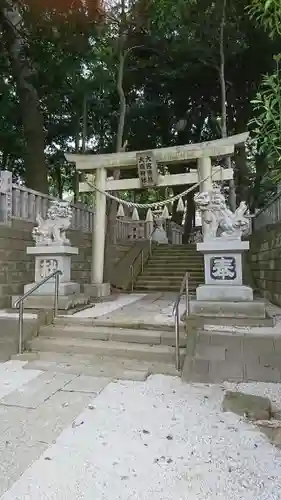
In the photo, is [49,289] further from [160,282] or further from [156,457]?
[160,282]

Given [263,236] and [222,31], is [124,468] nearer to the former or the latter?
[263,236]

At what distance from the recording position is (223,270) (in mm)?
5496

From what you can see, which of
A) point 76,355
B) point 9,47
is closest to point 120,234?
point 9,47

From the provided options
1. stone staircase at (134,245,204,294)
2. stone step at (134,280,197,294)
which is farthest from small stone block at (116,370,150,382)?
stone step at (134,280,197,294)

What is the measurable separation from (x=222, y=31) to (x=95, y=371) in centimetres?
963

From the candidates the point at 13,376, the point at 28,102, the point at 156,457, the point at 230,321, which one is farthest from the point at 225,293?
the point at 28,102

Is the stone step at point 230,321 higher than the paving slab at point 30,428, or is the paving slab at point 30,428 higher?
the stone step at point 230,321

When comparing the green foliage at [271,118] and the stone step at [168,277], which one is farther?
the stone step at [168,277]

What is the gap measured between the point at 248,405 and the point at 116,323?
2.45 meters

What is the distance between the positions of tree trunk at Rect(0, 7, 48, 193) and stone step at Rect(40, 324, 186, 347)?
5342 millimetres

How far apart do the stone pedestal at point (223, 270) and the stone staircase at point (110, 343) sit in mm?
879

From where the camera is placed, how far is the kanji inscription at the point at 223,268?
5.46 metres

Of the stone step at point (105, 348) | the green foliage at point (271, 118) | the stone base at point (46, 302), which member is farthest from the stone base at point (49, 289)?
the green foliage at point (271, 118)

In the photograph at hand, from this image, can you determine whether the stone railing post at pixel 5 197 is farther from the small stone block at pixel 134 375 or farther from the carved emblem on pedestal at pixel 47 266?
the small stone block at pixel 134 375
